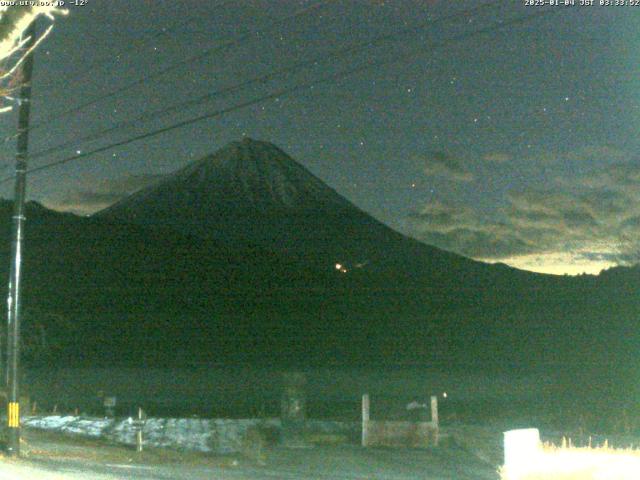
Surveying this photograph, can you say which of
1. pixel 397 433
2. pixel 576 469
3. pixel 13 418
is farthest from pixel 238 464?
pixel 576 469

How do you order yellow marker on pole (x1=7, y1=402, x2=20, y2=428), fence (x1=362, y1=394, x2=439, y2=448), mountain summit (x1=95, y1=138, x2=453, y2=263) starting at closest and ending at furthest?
yellow marker on pole (x1=7, y1=402, x2=20, y2=428) → fence (x1=362, y1=394, x2=439, y2=448) → mountain summit (x1=95, y1=138, x2=453, y2=263)

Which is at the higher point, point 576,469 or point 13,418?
point 13,418

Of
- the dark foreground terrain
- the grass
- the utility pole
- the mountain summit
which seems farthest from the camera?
the mountain summit

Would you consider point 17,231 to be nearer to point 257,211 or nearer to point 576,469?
point 576,469

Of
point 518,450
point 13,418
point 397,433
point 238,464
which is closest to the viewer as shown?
point 518,450

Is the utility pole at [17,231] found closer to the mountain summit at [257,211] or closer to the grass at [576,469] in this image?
the grass at [576,469]

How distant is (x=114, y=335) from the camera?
66.1 metres

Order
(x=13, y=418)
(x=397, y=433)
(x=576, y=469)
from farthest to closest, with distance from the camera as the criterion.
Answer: (x=397, y=433), (x=13, y=418), (x=576, y=469)

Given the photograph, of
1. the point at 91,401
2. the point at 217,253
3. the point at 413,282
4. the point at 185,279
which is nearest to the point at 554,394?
the point at 91,401

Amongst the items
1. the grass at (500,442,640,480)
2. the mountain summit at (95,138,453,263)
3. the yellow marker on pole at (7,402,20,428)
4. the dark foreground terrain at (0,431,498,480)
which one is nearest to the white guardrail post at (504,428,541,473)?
the grass at (500,442,640,480)

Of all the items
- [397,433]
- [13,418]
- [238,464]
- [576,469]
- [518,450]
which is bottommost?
[238,464]

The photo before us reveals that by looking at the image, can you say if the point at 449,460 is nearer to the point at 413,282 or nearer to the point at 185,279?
the point at 185,279

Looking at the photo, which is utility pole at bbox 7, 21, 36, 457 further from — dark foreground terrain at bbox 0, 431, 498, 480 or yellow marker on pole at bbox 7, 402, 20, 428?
dark foreground terrain at bbox 0, 431, 498, 480

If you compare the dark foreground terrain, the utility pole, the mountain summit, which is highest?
the mountain summit
